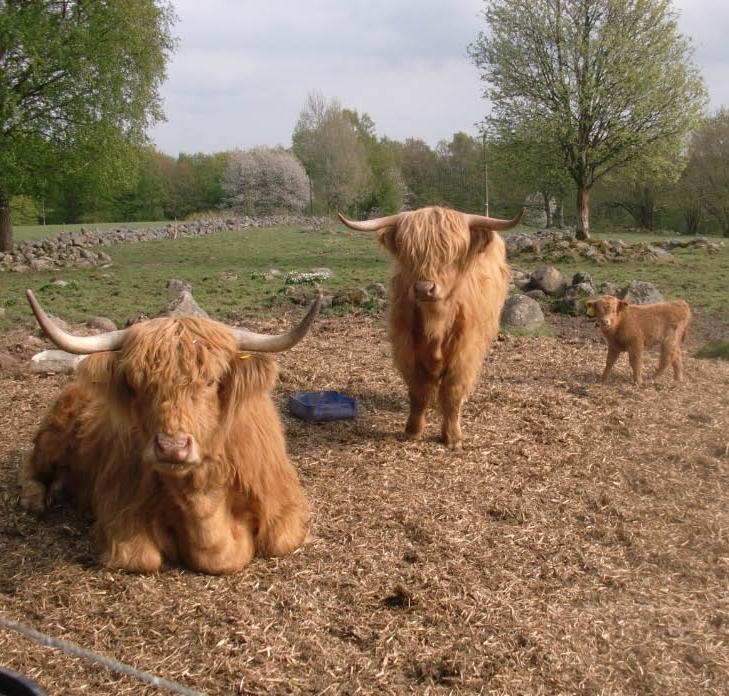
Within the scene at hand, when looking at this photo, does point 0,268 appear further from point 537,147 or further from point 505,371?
point 537,147

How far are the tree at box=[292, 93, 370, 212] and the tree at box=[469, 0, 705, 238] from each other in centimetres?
2374

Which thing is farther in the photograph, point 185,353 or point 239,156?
point 239,156

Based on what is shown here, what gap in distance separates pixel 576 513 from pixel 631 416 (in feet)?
5.87

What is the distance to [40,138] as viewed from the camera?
568 inches

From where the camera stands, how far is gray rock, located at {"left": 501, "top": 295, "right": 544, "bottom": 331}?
827cm

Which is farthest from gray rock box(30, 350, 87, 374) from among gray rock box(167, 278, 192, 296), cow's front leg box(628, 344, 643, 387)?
cow's front leg box(628, 344, 643, 387)

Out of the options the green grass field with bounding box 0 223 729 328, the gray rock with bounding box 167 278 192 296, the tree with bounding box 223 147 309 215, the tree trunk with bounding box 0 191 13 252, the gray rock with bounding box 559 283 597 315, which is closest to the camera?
the gray rock with bounding box 559 283 597 315

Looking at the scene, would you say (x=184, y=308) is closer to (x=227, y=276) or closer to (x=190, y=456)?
(x=227, y=276)

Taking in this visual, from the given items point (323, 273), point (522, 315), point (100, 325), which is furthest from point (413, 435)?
point (323, 273)

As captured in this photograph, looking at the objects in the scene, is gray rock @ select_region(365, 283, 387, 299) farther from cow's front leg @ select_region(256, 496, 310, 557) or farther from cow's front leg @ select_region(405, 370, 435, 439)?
cow's front leg @ select_region(256, 496, 310, 557)

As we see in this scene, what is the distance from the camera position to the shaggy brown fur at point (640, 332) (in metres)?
6.04

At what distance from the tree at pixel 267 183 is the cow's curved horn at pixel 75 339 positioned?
4684 centimetres

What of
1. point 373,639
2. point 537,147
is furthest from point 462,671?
point 537,147

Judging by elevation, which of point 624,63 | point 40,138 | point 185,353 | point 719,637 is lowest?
point 719,637
